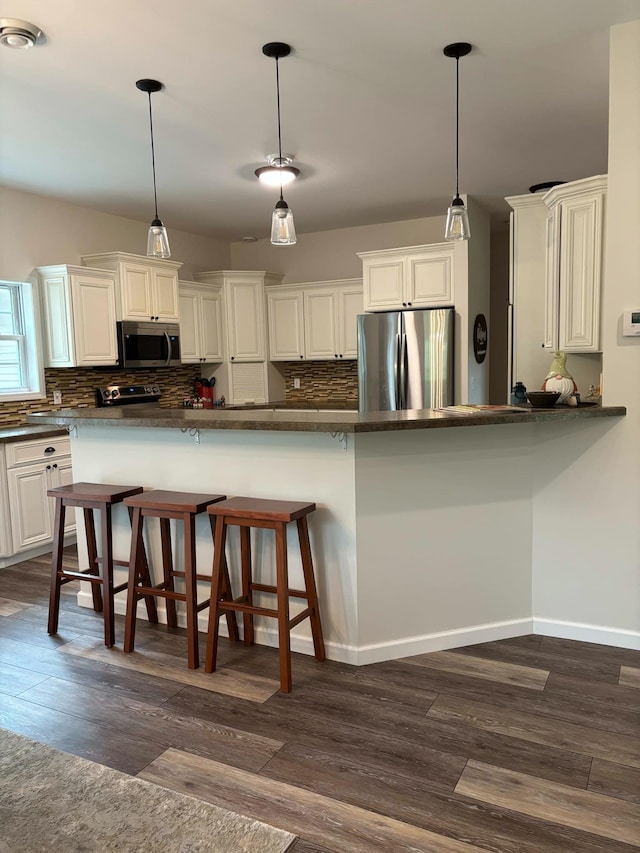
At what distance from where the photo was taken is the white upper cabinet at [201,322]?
19.7ft

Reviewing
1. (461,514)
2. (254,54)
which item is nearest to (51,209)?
(254,54)

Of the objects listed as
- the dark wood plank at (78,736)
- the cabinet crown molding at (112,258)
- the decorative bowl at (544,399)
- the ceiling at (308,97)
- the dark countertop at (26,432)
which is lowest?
the dark wood plank at (78,736)

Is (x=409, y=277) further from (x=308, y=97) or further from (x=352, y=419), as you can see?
(x=352, y=419)

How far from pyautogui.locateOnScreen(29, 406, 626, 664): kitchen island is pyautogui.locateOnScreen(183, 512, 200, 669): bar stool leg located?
0.30m

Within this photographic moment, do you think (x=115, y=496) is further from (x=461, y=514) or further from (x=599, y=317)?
(x=599, y=317)

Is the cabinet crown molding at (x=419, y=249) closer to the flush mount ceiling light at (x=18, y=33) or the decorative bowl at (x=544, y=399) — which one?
the decorative bowl at (x=544, y=399)

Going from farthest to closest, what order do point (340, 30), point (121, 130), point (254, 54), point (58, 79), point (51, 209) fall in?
point (51, 209)
point (121, 130)
point (58, 79)
point (254, 54)
point (340, 30)

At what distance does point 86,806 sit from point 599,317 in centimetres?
284

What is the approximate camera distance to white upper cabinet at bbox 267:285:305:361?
6402mm

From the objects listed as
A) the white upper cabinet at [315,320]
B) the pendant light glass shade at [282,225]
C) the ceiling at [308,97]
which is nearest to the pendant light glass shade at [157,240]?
the pendant light glass shade at [282,225]

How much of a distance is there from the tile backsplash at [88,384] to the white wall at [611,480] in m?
3.84

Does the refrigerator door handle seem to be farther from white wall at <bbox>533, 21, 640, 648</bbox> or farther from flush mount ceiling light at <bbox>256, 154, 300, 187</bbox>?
white wall at <bbox>533, 21, 640, 648</bbox>

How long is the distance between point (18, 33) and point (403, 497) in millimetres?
2497

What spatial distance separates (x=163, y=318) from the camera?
5570 millimetres
